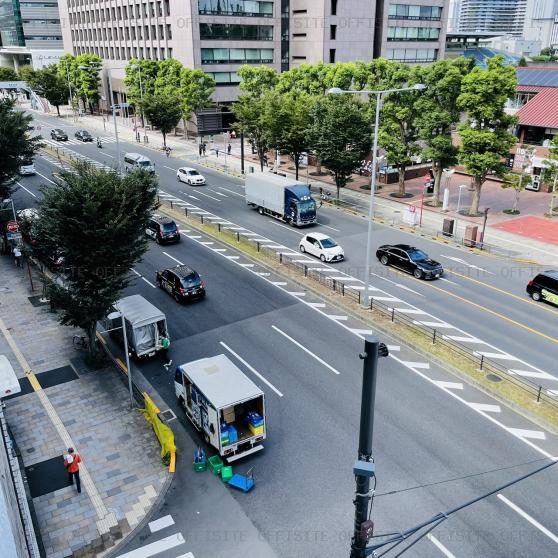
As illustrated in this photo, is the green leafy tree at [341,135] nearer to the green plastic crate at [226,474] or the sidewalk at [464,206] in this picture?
the sidewalk at [464,206]

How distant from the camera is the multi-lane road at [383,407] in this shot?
17828 millimetres

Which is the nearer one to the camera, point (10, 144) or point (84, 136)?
point (10, 144)

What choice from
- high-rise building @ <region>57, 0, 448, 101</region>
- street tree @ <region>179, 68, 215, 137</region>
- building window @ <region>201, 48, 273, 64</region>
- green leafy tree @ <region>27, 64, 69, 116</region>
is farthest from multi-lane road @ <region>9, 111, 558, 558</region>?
green leafy tree @ <region>27, 64, 69, 116</region>

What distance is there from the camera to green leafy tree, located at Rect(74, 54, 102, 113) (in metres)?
119

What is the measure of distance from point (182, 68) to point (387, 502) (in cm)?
8727

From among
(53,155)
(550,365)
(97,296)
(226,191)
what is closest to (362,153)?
(226,191)

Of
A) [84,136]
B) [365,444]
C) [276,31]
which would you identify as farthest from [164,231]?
[276,31]

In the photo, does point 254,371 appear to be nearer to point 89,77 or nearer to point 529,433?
point 529,433

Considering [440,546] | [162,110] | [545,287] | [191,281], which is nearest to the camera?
[440,546]

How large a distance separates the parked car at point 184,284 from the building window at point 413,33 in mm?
88183

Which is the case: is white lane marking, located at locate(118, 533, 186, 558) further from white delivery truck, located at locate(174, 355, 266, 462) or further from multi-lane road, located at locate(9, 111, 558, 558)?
white delivery truck, located at locate(174, 355, 266, 462)

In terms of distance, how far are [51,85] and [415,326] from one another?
116548 millimetres

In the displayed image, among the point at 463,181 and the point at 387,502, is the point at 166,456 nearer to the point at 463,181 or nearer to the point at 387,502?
the point at 387,502

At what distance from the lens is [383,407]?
78.1 ft
